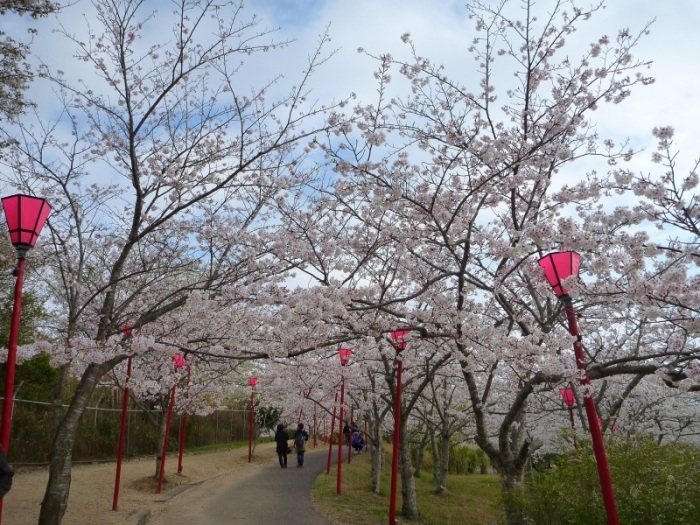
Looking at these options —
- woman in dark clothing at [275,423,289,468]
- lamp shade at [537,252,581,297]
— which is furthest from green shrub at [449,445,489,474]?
lamp shade at [537,252,581,297]

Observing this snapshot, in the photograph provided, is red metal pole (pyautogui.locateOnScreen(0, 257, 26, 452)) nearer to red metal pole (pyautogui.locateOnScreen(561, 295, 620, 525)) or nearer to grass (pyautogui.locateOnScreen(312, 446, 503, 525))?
red metal pole (pyautogui.locateOnScreen(561, 295, 620, 525))

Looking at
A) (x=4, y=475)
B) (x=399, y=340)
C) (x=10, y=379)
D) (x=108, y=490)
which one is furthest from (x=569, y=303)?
(x=108, y=490)

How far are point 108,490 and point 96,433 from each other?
6039mm

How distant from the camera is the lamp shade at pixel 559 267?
504cm

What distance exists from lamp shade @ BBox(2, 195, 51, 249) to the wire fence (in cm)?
846

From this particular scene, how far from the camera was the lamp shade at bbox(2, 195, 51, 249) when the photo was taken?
535 cm

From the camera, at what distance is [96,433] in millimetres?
16406

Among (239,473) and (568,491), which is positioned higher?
(568,491)

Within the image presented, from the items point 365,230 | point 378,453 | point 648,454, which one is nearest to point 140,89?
→ point 365,230

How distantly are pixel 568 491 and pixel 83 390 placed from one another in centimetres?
605

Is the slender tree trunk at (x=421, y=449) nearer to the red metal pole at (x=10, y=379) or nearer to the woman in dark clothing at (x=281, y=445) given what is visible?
the woman in dark clothing at (x=281, y=445)

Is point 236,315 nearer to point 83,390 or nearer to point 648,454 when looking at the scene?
point 83,390

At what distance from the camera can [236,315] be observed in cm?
930

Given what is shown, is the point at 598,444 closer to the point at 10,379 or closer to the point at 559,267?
the point at 559,267
